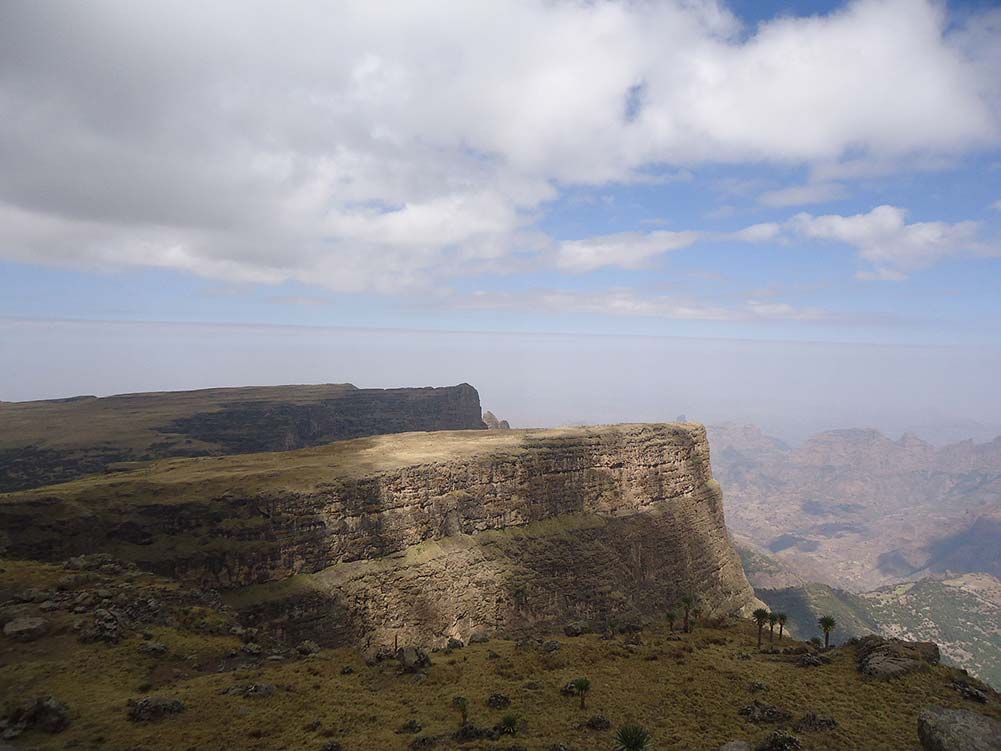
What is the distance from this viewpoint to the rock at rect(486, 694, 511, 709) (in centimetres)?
3005

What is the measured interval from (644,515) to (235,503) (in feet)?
187

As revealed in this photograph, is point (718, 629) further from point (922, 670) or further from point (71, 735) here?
point (71, 735)

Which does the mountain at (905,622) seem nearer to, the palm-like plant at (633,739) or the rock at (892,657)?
the rock at (892,657)

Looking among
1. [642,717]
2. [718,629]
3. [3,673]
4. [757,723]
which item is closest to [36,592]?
[3,673]

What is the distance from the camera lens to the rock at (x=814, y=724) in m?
25.6

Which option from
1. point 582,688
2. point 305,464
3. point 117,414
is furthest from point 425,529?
point 117,414

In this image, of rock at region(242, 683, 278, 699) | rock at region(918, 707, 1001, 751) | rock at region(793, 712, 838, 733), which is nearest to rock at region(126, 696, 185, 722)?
rock at region(242, 683, 278, 699)

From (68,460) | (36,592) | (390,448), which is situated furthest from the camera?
(68,460)

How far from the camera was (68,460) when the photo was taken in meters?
98.6

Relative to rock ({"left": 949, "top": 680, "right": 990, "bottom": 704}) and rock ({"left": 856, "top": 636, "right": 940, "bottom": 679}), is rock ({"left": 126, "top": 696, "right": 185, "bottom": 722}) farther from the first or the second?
rock ({"left": 949, "top": 680, "right": 990, "bottom": 704})

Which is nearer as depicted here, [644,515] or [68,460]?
[644,515]

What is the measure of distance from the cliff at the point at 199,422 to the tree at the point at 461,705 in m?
75.4

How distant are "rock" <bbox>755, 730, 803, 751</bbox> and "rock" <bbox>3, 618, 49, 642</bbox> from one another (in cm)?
3957

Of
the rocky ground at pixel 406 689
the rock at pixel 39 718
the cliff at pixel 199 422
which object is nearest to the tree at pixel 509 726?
the rocky ground at pixel 406 689
